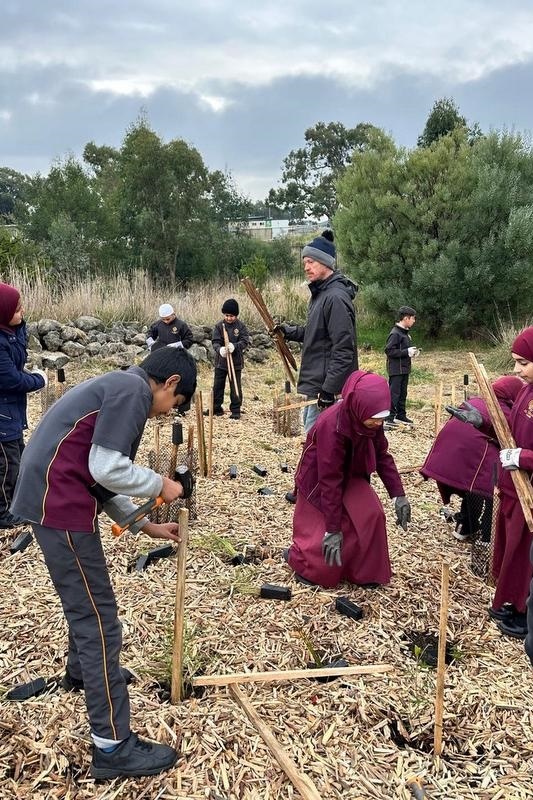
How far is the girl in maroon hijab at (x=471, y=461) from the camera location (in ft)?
12.9

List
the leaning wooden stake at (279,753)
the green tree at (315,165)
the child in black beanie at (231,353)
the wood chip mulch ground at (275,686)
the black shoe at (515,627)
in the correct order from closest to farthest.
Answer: the leaning wooden stake at (279,753) < the wood chip mulch ground at (275,686) < the black shoe at (515,627) < the child in black beanie at (231,353) < the green tree at (315,165)

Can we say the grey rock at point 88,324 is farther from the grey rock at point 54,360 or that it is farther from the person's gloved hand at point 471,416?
the person's gloved hand at point 471,416

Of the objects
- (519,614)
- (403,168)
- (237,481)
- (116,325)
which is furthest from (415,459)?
(403,168)

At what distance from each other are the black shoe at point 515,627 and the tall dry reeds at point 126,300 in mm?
10454

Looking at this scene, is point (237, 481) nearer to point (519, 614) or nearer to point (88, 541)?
point (519, 614)

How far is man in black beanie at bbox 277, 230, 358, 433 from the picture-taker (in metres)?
4.38

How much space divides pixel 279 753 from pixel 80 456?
1.40 m

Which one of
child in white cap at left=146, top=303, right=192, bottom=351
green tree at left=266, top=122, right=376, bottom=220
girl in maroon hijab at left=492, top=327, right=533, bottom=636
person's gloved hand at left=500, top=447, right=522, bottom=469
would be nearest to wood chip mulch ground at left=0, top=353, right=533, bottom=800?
girl in maroon hijab at left=492, top=327, right=533, bottom=636

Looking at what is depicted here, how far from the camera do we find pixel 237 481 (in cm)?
555

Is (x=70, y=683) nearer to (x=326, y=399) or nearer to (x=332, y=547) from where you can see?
(x=332, y=547)

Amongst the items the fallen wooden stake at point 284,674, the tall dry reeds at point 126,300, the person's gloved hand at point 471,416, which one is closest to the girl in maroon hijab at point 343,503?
the person's gloved hand at point 471,416

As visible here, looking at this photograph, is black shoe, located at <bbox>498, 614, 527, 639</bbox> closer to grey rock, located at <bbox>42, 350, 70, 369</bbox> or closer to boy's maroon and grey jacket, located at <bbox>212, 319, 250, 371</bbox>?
boy's maroon and grey jacket, located at <bbox>212, 319, 250, 371</bbox>

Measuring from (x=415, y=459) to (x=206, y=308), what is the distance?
8.56 metres

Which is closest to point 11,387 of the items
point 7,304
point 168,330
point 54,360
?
point 7,304
